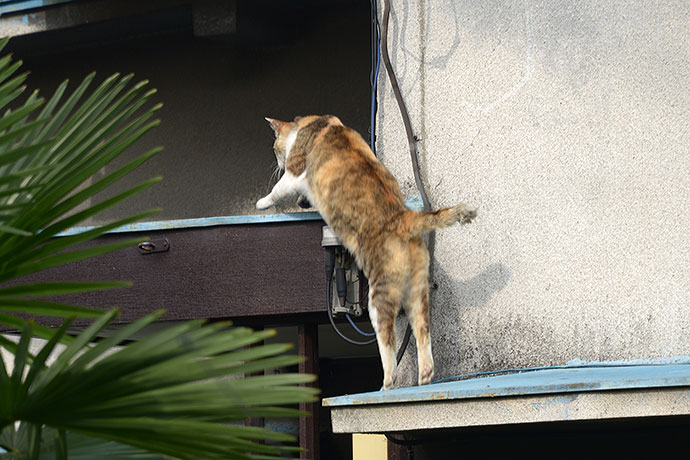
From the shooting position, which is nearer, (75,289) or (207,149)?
(75,289)

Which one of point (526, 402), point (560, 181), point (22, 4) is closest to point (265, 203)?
point (560, 181)

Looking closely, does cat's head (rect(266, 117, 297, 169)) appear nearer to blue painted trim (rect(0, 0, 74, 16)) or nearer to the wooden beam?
the wooden beam

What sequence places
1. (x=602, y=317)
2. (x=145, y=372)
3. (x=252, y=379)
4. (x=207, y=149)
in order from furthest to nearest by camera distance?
(x=207, y=149) < (x=602, y=317) < (x=252, y=379) < (x=145, y=372)

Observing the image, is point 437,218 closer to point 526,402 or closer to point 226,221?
point 526,402

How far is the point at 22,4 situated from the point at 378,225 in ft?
15.5

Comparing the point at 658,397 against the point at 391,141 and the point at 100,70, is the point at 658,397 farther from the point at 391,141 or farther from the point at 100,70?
the point at 100,70

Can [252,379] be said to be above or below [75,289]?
below

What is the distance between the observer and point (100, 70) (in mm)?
9602

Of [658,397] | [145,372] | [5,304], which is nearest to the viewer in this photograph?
[145,372]

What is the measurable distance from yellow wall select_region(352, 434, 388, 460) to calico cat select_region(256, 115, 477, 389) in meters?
1.99

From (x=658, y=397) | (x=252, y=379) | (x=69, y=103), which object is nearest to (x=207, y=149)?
(x=658, y=397)

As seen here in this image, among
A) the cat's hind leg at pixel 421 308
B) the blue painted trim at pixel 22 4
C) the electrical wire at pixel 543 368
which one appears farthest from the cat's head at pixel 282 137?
the blue painted trim at pixel 22 4

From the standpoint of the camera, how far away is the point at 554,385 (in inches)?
167

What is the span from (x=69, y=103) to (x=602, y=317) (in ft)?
13.2
